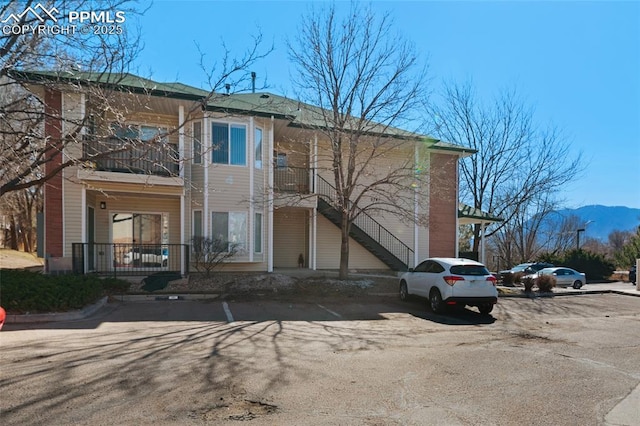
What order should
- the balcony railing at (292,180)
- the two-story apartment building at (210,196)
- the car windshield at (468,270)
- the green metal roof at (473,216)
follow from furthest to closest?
the green metal roof at (473,216), the balcony railing at (292,180), the two-story apartment building at (210,196), the car windshield at (468,270)

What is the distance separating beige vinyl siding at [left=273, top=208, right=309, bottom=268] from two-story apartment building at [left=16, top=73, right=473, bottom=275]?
0.05 m

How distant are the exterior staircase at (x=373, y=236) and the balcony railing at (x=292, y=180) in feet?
2.05

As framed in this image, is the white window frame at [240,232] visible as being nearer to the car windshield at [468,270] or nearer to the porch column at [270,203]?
the porch column at [270,203]

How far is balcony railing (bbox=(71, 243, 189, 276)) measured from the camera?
15773 mm

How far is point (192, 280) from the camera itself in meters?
14.8

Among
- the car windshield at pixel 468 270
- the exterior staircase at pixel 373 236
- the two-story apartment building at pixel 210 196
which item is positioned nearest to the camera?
the car windshield at pixel 468 270

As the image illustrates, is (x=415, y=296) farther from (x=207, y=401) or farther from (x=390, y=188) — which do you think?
(x=207, y=401)

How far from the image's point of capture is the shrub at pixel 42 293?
352 inches

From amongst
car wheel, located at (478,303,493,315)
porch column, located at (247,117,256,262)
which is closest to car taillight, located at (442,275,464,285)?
car wheel, located at (478,303,493,315)

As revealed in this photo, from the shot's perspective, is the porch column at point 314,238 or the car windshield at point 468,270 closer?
the car windshield at point 468,270

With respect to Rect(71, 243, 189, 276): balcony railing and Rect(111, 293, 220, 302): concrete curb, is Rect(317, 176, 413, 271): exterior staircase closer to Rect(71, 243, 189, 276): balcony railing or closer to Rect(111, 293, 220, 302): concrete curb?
Rect(71, 243, 189, 276): balcony railing

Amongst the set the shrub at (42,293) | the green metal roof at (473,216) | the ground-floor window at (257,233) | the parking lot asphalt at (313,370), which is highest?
the green metal roof at (473,216)

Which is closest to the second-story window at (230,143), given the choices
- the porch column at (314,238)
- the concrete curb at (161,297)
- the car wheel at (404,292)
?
the porch column at (314,238)

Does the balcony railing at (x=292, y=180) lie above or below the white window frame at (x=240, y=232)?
above
